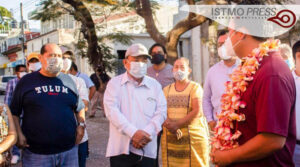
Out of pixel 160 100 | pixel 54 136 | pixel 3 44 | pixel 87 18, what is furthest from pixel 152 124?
pixel 3 44

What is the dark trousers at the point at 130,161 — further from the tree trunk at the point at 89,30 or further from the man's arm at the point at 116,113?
the tree trunk at the point at 89,30

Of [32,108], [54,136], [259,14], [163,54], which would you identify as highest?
[259,14]

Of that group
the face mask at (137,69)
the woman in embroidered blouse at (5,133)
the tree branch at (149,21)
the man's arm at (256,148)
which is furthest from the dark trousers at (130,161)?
the tree branch at (149,21)

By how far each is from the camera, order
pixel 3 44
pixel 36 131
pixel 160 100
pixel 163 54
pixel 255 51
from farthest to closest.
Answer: pixel 3 44 < pixel 163 54 < pixel 160 100 < pixel 36 131 < pixel 255 51

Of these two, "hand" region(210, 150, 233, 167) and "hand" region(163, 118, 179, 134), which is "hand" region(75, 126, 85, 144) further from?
"hand" region(210, 150, 233, 167)

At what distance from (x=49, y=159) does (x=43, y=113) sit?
51 centimetres

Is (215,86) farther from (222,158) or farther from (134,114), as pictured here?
(222,158)

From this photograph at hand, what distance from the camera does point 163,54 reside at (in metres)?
5.98

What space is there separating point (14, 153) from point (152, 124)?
336 centimetres

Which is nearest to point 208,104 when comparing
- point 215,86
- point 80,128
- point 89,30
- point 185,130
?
point 215,86

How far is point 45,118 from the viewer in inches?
155

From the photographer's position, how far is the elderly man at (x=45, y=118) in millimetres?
3916

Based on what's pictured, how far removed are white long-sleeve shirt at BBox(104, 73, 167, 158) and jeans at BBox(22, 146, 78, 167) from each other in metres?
0.45

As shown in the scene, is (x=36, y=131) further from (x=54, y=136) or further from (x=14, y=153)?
(x=14, y=153)
